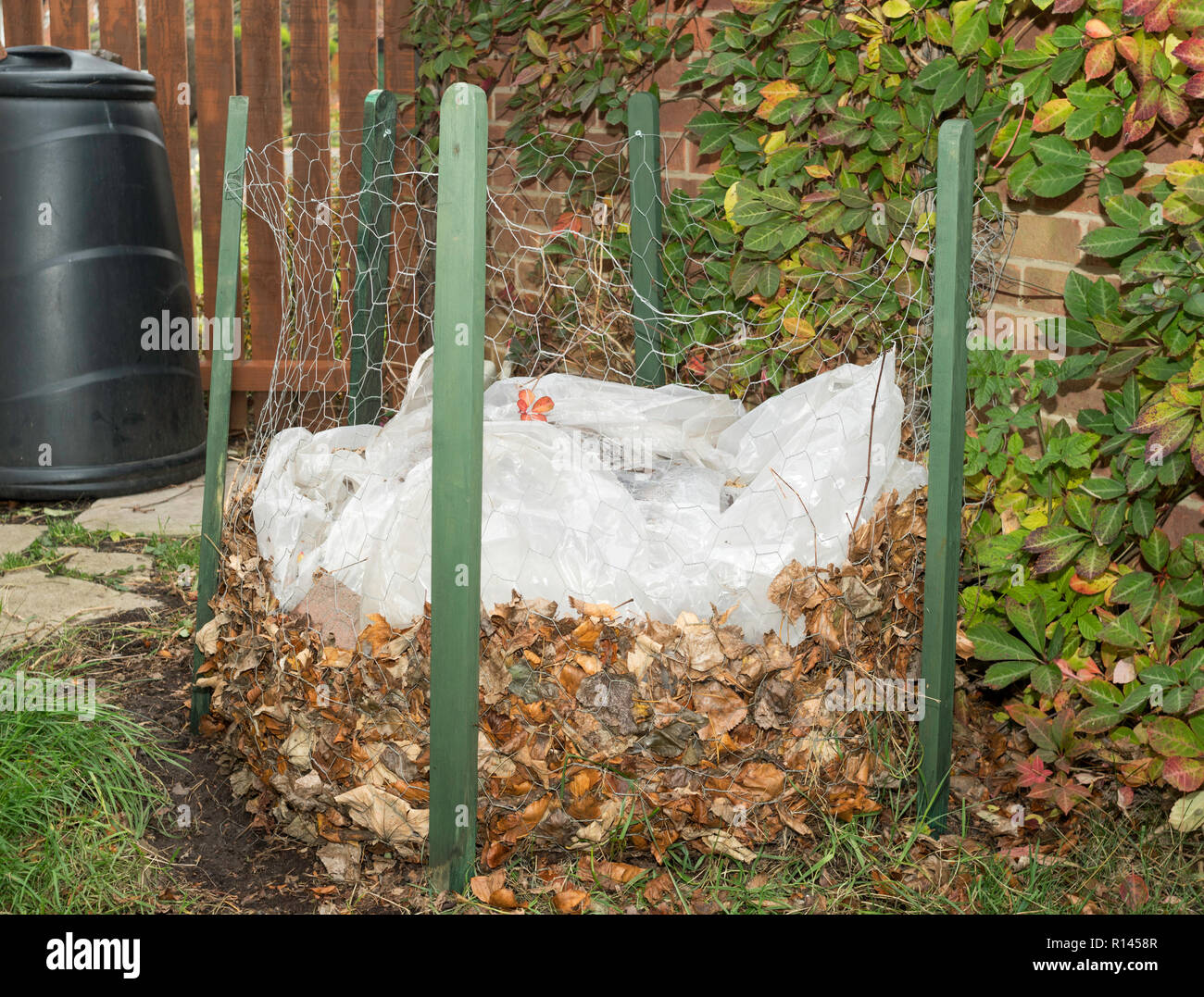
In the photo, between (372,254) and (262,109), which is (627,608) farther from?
(262,109)

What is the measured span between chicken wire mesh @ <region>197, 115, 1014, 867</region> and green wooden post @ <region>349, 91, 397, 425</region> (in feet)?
0.95

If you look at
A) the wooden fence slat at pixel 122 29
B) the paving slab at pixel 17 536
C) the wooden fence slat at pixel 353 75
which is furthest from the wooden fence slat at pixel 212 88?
the paving slab at pixel 17 536

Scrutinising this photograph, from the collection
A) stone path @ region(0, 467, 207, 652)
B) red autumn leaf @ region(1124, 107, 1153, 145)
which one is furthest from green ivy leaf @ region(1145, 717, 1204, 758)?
stone path @ region(0, 467, 207, 652)

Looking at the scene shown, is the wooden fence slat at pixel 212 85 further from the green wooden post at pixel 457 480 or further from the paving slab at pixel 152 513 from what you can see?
the green wooden post at pixel 457 480

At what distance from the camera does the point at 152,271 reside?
13.5 ft

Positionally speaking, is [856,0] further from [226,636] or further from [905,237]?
[226,636]

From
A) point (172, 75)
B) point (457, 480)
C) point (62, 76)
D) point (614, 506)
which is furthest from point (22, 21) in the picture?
point (457, 480)

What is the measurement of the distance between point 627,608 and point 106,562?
6.90ft

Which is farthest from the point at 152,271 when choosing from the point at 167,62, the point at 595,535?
the point at 595,535

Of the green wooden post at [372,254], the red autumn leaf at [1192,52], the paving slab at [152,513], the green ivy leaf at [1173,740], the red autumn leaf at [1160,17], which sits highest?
the red autumn leaf at [1160,17]

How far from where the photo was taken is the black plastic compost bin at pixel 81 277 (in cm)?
392

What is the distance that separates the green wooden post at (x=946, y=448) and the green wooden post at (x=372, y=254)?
1356mm

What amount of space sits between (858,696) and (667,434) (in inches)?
33.1
